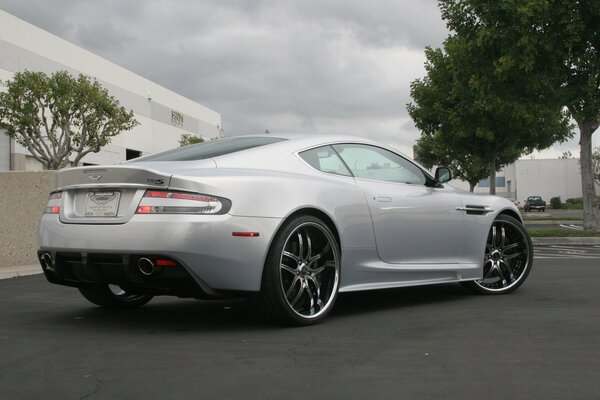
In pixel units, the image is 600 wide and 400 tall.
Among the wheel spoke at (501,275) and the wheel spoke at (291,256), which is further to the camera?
the wheel spoke at (501,275)

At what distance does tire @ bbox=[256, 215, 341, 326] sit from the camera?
461 cm

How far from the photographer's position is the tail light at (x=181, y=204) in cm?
441

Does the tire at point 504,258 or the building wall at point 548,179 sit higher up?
the building wall at point 548,179

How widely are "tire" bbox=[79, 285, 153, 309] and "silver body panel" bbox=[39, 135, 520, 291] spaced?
796 millimetres

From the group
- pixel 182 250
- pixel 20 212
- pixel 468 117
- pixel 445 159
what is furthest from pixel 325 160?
pixel 445 159

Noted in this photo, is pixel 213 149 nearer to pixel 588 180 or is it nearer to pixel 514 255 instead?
pixel 514 255

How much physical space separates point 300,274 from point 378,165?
1.40 meters

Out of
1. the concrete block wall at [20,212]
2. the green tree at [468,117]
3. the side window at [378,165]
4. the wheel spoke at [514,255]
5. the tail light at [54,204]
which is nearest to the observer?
the tail light at [54,204]

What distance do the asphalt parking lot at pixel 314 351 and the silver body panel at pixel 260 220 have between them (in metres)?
0.39

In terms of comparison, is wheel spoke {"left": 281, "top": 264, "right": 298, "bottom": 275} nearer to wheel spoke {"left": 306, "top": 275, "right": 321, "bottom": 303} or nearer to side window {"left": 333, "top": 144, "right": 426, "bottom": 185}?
wheel spoke {"left": 306, "top": 275, "right": 321, "bottom": 303}

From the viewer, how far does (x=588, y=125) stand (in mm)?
19234

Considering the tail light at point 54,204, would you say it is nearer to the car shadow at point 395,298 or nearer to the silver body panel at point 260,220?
the silver body panel at point 260,220

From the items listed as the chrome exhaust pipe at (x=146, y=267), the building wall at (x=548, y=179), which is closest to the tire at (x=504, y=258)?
the chrome exhaust pipe at (x=146, y=267)

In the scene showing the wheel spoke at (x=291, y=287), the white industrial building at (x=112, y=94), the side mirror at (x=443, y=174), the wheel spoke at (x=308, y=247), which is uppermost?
the white industrial building at (x=112, y=94)
